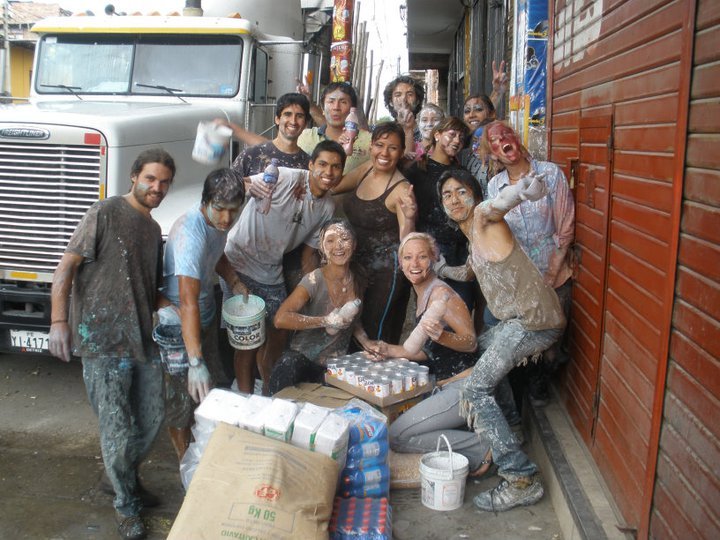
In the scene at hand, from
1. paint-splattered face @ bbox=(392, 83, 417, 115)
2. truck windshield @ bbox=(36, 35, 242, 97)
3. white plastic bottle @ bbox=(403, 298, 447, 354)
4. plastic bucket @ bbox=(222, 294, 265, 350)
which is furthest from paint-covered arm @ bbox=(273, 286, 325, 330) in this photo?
truck windshield @ bbox=(36, 35, 242, 97)

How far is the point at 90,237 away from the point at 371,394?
168 centimetres

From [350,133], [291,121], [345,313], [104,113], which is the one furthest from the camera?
[104,113]

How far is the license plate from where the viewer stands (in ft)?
15.6

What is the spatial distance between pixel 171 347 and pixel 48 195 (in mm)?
2035

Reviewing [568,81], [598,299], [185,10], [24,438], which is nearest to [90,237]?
[24,438]

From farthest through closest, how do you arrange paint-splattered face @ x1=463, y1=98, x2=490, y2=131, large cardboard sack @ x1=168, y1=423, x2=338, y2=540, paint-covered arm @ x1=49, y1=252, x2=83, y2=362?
paint-splattered face @ x1=463, y1=98, x2=490, y2=131 → paint-covered arm @ x1=49, y1=252, x2=83, y2=362 → large cardboard sack @ x1=168, y1=423, x2=338, y2=540

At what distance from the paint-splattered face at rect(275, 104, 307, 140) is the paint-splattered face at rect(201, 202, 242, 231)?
1.25m

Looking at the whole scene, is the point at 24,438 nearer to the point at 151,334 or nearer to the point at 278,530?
the point at 151,334

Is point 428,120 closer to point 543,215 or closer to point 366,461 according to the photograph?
point 543,215

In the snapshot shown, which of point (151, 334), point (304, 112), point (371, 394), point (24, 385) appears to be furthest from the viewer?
point (24, 385)

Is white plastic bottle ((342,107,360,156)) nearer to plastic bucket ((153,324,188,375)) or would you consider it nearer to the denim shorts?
the denim shorts

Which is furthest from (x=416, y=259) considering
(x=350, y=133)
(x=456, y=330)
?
(x=350, y=133)

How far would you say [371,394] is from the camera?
13.0 ft

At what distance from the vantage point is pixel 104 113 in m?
5.30
